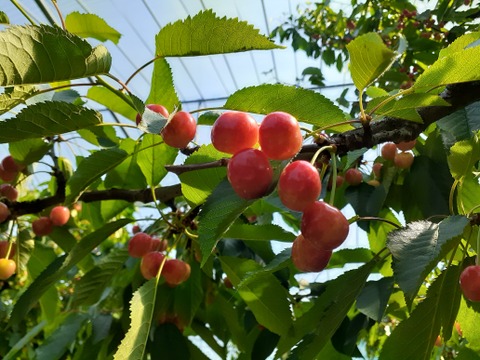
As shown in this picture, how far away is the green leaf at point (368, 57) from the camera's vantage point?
1.75ft

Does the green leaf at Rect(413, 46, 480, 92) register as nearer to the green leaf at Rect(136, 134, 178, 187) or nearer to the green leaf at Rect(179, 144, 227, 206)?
the green leaf at Rect(179, 144, 227, 206)

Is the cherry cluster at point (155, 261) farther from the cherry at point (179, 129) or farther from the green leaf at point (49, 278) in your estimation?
the cherry at point (179, 129)

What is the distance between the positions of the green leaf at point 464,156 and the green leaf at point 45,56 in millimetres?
473

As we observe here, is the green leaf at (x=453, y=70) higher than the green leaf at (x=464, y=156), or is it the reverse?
the green leaf at (x=453, y=70)

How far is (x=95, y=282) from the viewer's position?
1.17 m

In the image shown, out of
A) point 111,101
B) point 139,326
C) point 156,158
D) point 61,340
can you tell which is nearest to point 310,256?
point 139,326

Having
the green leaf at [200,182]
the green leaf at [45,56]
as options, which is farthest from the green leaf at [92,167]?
the green leaf at [45,56]

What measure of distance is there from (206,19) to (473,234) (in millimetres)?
492

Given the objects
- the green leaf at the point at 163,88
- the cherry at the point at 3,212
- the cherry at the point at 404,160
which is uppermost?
the green leaf at the point at 163,88

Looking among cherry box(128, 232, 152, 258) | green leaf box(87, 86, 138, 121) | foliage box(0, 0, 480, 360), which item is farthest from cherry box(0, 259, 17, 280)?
green leaf box(87, 86, 138, 121)

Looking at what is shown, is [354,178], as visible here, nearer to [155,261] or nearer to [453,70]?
[155,261]

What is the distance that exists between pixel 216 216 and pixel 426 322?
1.16 ft

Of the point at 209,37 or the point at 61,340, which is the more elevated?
the point at 209,37

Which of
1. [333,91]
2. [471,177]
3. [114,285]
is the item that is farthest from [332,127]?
[333,91]
